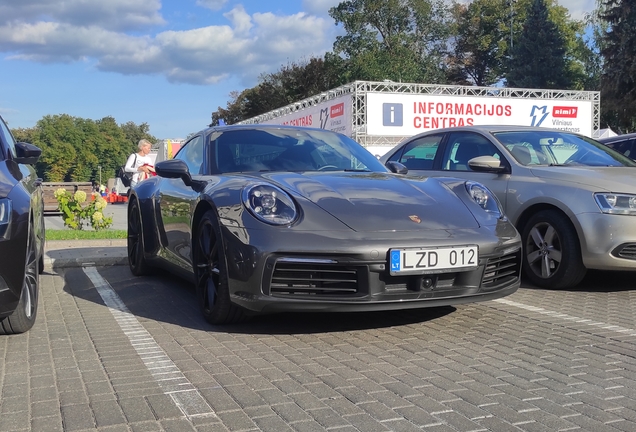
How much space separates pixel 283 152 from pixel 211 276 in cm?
122

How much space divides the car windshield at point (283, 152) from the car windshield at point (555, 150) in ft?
5.96

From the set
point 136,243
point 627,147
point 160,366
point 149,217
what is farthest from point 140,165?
point 160,366

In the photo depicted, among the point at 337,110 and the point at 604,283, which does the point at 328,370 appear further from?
the point at 337,110

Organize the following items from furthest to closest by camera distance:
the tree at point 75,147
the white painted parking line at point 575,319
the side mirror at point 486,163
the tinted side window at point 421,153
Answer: the tree at point 75,147 → the tinted side window at point 421,153 → the side mirror at point 486,163 → the white painted parking line at point 575,319

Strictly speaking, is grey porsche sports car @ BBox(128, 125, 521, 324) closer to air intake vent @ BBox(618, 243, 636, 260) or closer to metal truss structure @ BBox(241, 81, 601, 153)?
air intake vent @ BBox(618, 243, 636, 260)

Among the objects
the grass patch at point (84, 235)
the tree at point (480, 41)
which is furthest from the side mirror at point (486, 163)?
the tree at point (480, 41)

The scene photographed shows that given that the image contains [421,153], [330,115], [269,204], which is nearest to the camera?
[269,204]

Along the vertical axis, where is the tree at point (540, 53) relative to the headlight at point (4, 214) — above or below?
above

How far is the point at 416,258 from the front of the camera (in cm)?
364

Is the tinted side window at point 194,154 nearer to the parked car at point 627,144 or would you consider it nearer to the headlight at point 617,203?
the headlight at point 617,203

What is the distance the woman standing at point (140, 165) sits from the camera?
1064cm

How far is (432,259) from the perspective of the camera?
3.68 m

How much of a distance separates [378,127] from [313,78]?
106 feet

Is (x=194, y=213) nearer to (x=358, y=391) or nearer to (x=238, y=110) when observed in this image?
(x=358, y=391)
